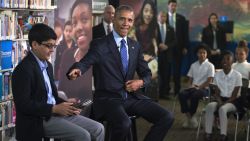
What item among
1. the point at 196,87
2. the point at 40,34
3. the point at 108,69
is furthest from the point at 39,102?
the point at 196,87

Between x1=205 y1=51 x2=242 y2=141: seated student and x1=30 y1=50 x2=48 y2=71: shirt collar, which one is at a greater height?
x1=30 y1=50 x2=48 y2=71: shirt collar

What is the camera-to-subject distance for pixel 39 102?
163 inches

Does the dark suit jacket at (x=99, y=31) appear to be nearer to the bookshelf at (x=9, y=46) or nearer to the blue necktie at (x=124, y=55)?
the bookshelf at (x=9, y=46)

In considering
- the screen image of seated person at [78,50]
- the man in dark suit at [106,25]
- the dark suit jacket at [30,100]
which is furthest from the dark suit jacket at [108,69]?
the man in dark suit at [106,25]

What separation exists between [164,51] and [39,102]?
6.47m

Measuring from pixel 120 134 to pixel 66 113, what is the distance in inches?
29.3

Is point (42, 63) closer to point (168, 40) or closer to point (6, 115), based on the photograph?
point (6, 115)

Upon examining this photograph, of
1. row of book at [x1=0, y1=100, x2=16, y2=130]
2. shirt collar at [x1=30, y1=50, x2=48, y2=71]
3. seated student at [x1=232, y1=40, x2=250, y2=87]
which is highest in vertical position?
shirt collar at [x1=30, y1=50, x2=48, y2=71]

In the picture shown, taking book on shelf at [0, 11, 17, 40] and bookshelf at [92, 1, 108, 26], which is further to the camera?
bookshelf at [92, 1, 108, 26]

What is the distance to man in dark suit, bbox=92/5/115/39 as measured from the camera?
7.68 meters

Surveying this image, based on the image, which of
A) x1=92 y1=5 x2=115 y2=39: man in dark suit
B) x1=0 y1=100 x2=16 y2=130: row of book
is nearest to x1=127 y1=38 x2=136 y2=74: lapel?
x1=0 y1=100 x2=16 y2=130: row of book

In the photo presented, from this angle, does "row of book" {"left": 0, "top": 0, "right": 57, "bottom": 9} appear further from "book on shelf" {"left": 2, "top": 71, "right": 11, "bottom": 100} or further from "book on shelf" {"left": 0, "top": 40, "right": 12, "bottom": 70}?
"book on shelf" {"left": 2, "top": 71, "right": 11, "bottom": 100}

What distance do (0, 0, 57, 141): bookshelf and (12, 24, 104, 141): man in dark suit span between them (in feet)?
4.92


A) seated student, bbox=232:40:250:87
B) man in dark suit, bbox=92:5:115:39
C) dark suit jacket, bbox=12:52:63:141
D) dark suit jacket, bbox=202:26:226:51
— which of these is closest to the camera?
dark suit jacket, bbox=12:52:63:141
